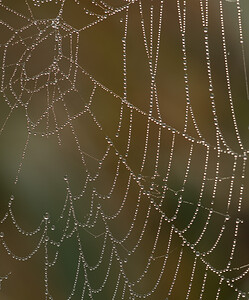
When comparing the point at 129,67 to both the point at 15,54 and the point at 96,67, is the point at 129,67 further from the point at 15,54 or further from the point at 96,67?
the point at 15,54

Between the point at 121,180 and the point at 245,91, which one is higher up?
the point at 245,91

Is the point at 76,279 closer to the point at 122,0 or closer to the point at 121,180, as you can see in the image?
the point at 121,180

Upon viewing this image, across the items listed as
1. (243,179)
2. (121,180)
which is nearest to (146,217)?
(121,180)

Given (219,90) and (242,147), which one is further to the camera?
(219,90)

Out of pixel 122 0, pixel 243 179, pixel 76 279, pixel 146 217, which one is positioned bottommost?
pixel 76 279

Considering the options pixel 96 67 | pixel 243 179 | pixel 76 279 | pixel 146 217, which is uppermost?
pixel 96 67

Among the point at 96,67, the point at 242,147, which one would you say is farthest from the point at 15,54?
the point at 242,147
